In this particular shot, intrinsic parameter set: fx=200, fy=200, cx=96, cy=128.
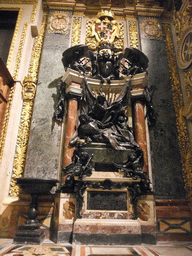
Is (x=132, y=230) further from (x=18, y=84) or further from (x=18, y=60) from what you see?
(x=18, y=60)

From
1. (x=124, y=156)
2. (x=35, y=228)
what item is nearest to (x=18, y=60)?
(x=124, y=156)

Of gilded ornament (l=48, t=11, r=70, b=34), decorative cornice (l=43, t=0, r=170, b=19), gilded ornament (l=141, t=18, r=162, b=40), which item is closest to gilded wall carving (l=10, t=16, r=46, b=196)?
gilded ornament (l=48, t=11, r=70, b=34)

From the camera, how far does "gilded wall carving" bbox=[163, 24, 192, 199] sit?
16.5 ft

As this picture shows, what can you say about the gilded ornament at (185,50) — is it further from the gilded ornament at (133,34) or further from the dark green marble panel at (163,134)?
the gilded ornament at (133,34)

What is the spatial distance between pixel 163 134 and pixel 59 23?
5.04 metres

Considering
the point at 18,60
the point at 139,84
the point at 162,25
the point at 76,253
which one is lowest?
the point at 76,253

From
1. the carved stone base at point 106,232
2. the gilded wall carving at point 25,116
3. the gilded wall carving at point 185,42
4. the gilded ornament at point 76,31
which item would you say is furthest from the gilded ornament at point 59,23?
the carved stone base at point 106,232

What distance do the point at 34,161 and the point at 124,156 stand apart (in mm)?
2192

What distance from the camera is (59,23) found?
22.4ft

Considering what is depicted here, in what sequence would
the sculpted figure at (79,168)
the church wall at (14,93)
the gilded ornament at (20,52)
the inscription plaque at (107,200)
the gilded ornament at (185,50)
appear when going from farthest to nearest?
the gilded ornament at (20,52)
the gilded ornament at (185,50)
the church wall at (14,93)
the sculpted figure at (79,168)
the inscription plaque at (107,200)

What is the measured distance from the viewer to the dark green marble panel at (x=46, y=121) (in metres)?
4.89

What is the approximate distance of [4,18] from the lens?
23.5 ft

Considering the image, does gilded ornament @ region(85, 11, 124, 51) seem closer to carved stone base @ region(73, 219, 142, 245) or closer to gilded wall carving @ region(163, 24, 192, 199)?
gilded wall carving @ region(163, 24, 192, 199)

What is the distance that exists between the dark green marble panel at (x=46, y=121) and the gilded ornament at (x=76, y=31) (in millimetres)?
281
